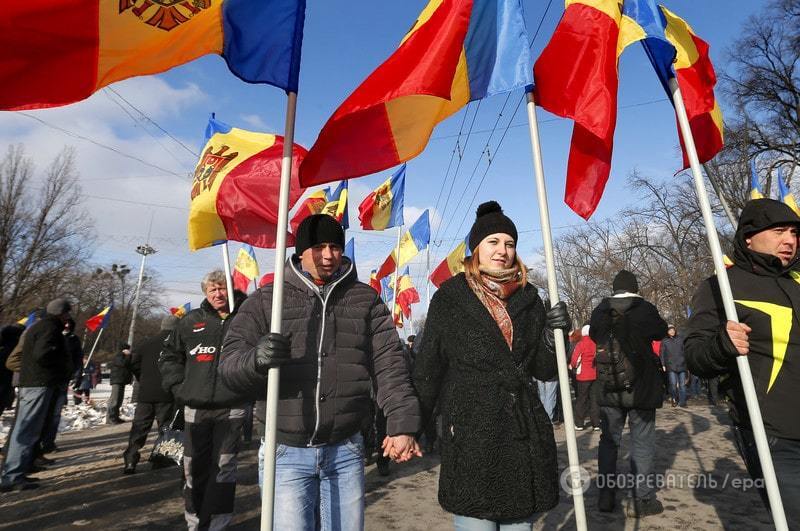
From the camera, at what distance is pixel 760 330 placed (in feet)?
8.54

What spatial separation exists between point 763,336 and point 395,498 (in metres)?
3.94

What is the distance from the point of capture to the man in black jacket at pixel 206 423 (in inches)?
155

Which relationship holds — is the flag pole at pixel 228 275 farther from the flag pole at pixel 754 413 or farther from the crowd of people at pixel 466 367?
the flag pole at pixel 754 413

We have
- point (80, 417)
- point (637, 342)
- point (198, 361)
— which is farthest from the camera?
point (80, 417)

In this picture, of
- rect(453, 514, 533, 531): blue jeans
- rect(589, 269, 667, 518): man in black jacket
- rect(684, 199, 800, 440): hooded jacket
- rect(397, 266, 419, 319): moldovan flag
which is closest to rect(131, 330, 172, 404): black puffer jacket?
rect(589, 269, 667, 518): man in black jacket

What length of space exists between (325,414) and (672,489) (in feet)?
15.1

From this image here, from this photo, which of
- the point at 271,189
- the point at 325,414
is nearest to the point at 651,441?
the point at 325,414

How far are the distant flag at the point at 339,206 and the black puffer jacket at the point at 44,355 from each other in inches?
158

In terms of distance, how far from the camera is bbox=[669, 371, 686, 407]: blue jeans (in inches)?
489

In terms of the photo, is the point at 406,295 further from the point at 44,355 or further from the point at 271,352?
the point at 271,352

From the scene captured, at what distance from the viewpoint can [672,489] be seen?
533cm

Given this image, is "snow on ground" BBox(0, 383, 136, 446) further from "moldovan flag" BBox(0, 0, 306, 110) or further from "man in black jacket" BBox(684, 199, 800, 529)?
"man in black jacket" BBox(684, 199, 800, 529)

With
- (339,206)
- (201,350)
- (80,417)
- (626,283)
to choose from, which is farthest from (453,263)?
(80,417)

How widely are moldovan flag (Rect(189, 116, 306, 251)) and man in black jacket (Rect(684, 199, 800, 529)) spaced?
337 centimetres
